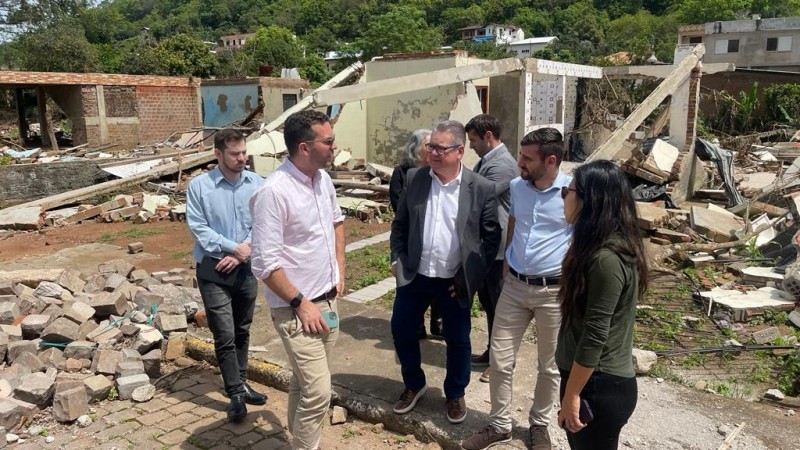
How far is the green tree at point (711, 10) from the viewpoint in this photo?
220 ft

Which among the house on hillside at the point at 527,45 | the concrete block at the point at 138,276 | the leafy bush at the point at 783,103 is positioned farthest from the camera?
the house on hillside at the point at 527,45

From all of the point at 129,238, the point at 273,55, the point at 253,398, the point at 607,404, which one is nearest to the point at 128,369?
the point at 253,398

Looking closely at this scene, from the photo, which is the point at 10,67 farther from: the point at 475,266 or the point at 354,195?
the point at 475,266

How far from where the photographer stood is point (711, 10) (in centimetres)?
6744

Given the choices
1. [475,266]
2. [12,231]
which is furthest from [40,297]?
[12,231]

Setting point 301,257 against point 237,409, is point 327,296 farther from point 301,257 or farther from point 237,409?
point 237,409

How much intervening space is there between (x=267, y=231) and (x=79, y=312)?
3318mm

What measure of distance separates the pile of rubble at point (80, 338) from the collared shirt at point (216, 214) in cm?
129

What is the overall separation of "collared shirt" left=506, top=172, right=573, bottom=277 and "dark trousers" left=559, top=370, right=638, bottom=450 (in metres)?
1.01

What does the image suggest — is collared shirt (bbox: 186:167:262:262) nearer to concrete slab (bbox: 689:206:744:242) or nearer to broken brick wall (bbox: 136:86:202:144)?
concrete slab (bbox: 689:206:744:242)

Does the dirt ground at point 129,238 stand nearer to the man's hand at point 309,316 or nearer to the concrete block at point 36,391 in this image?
the concrete block at point 36,391

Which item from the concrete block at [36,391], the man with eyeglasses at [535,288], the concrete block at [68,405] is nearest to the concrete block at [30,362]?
the concrete block at [36,391]

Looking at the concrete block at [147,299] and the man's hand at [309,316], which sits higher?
the man's hand at [309,316]

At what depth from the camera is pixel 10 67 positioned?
1432 inches
